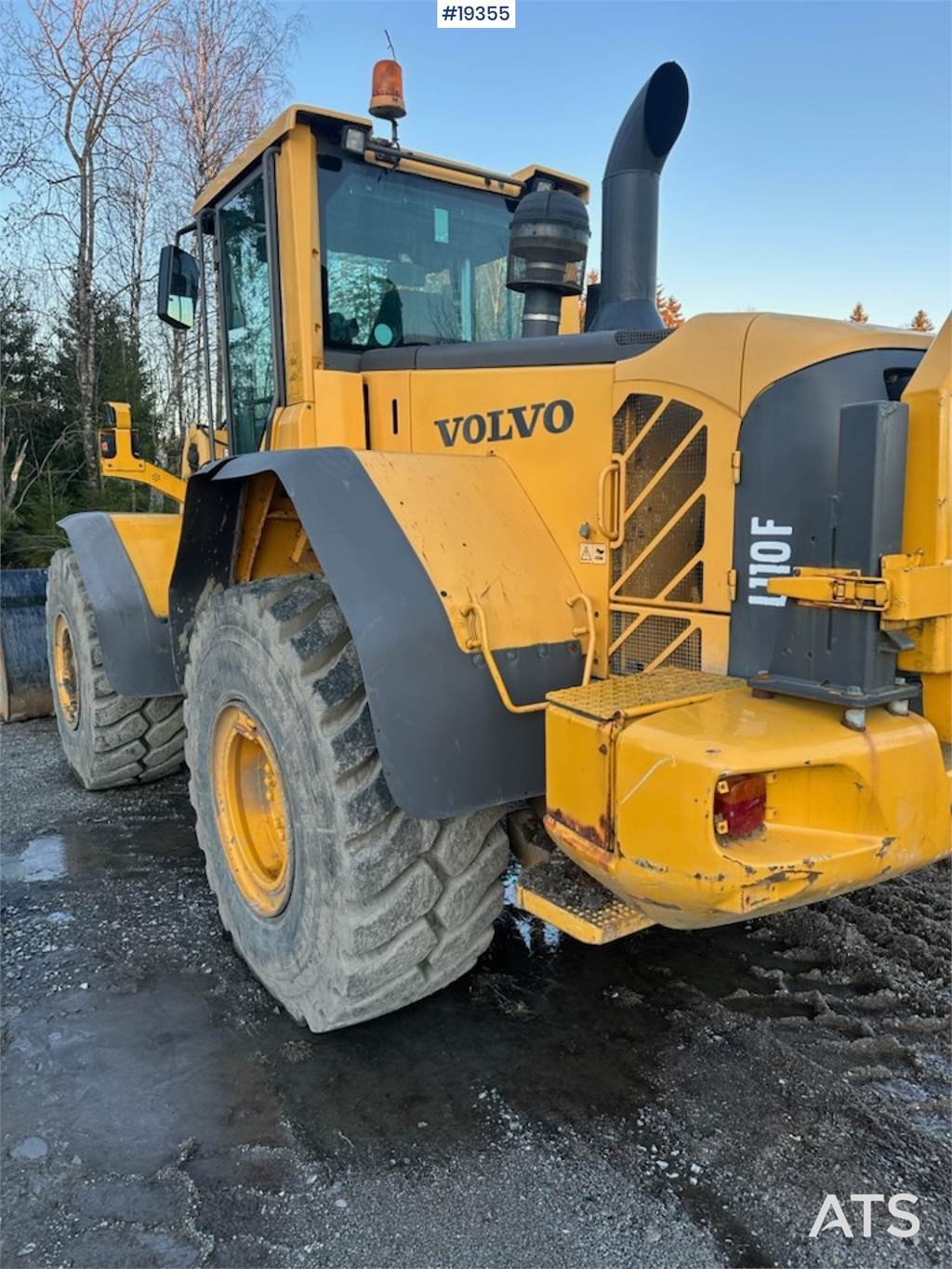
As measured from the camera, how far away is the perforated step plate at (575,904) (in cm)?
210

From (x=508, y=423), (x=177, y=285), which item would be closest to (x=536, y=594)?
(x=508, y=423)

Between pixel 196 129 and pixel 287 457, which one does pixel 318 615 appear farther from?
pixel 196 129

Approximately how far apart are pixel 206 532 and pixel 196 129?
12.0 metres

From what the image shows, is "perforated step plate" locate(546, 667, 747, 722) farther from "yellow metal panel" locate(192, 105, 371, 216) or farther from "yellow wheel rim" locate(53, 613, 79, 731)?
"yellow wheel rim" locate(53, 613, 79, 731)

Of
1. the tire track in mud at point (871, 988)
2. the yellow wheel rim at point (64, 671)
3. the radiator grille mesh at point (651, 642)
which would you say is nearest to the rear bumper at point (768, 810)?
the radiator grille mesh at point (651, 642)

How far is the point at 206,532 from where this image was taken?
3303 millimetres

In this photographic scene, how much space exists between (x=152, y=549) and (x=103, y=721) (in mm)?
936

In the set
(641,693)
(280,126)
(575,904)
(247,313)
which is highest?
(280,126)

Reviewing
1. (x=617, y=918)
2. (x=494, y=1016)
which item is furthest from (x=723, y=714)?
(x=494, y=1016)

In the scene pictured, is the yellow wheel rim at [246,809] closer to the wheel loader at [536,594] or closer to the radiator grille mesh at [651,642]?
the wheel loader at [536,594]

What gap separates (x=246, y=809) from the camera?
308cm

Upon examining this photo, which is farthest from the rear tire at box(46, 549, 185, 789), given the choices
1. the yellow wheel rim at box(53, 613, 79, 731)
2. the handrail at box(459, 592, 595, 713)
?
the handrail at box(459, 592, 595, 713)

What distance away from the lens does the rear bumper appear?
178 cm

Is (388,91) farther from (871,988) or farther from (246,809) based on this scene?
(871,988)
